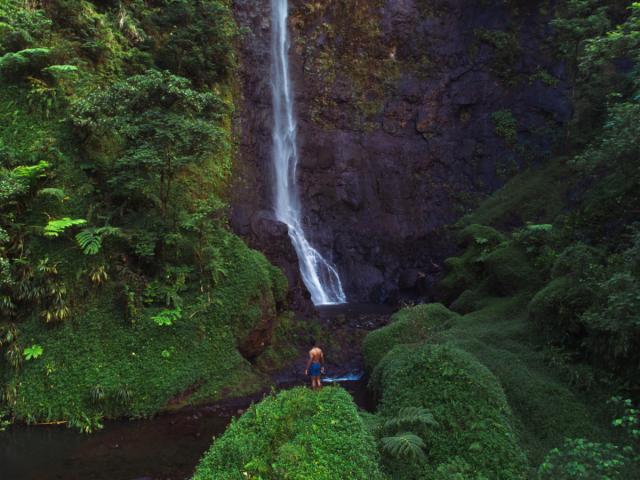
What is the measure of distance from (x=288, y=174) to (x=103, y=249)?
1283 centimetres

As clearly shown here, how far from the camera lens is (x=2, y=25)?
1178 cm

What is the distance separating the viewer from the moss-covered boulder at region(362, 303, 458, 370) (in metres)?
11.8

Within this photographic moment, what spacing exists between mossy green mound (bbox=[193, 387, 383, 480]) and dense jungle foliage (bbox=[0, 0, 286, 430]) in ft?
16.1

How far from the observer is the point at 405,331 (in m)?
12.2

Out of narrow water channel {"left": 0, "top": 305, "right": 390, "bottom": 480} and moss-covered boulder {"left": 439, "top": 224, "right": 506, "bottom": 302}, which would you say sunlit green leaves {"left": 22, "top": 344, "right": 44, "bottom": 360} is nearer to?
narrow water channel {"left": 0, "top": 305, "right": 390, "bottom": 480}

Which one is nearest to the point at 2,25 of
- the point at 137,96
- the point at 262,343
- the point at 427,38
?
the point at 137,96

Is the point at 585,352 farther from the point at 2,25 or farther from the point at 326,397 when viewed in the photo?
the point at 2,25

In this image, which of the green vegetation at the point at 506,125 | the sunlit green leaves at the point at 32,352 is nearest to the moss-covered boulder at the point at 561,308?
the sunlit green leaves at the point at 32,352

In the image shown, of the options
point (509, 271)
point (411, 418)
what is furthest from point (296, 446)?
point (509, 271)

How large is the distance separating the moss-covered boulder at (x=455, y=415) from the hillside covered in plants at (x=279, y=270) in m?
0.03

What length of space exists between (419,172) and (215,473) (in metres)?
21.4

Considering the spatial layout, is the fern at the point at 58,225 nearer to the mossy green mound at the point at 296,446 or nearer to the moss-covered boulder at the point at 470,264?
the mossy green mound at the point at 296,446

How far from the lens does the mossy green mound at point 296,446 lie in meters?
5.12

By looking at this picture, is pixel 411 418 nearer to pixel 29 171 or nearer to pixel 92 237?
pixel 92 237
